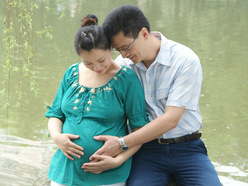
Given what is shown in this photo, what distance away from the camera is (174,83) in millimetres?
2611

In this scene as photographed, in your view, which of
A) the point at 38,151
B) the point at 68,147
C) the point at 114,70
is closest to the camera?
the point at 68,147

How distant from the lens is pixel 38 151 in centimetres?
417

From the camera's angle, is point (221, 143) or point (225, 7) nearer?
point (221, 143)

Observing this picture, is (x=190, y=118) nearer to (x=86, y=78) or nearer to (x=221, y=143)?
(x=86, y=78)

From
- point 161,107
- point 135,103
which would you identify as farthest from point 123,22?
point 161,107

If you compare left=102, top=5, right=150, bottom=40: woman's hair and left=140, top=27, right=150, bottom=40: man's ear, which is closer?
left=102, top=5, right=150, bottom=40: woman's hair

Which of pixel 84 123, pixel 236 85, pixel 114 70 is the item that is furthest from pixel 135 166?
pixel 236 85

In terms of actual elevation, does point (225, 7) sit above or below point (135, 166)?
below

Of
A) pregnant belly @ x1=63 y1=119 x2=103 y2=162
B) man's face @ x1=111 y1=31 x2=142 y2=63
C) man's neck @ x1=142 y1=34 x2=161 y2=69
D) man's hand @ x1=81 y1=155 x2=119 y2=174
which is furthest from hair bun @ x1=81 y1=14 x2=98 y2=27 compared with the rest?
man's hand @ x1=81 y1=155 x2=119 y2=174

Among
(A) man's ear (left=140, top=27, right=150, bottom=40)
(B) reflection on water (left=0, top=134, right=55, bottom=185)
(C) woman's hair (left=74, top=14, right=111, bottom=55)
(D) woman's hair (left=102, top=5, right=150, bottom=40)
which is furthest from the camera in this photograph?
(B) reflection on water (left=0, top=134, right=55, bottom=185)

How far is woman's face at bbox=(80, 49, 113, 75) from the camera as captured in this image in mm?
2404

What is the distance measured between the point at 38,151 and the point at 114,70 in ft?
6.23

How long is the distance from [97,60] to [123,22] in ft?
0.93

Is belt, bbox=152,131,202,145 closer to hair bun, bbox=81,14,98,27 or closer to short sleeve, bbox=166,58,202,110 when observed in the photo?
short sleeve, bbox=166,58,202,110
